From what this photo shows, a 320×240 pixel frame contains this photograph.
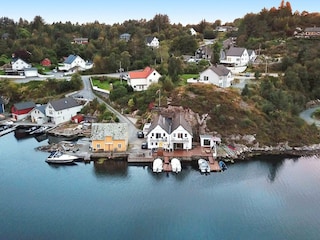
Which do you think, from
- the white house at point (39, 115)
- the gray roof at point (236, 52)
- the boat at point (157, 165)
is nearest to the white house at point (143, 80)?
the white house at point (39, 115)

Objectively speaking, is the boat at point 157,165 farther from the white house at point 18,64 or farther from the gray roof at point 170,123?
the white house at point 18,64

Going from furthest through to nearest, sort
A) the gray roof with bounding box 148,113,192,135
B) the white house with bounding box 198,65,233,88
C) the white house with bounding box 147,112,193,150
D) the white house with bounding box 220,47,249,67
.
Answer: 1. the white house with bounding box 220,47,249,67
2. the white house with bounding box 198,65,233,88
3. the gray roof with bounding box 148,113,192,135
4. the white house with bounding box 147,112,193,150

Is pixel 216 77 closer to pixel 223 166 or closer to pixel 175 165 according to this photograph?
pixel 223 166

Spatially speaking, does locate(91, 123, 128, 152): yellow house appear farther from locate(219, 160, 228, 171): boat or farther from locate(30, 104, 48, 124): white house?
locate(30, 104, 48, 124): white house

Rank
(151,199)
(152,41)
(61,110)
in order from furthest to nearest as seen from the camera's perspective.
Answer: (152,41), (61,110), (151,199)

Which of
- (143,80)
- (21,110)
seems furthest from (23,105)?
(143,80)

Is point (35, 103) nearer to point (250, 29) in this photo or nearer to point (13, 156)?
point (13, 156)

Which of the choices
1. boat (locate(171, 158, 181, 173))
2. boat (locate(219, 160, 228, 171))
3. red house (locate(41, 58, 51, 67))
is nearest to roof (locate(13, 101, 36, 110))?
boat (locate(171, 158, 181, 173))

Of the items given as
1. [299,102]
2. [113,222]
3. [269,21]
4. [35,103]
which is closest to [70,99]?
[35,103]
